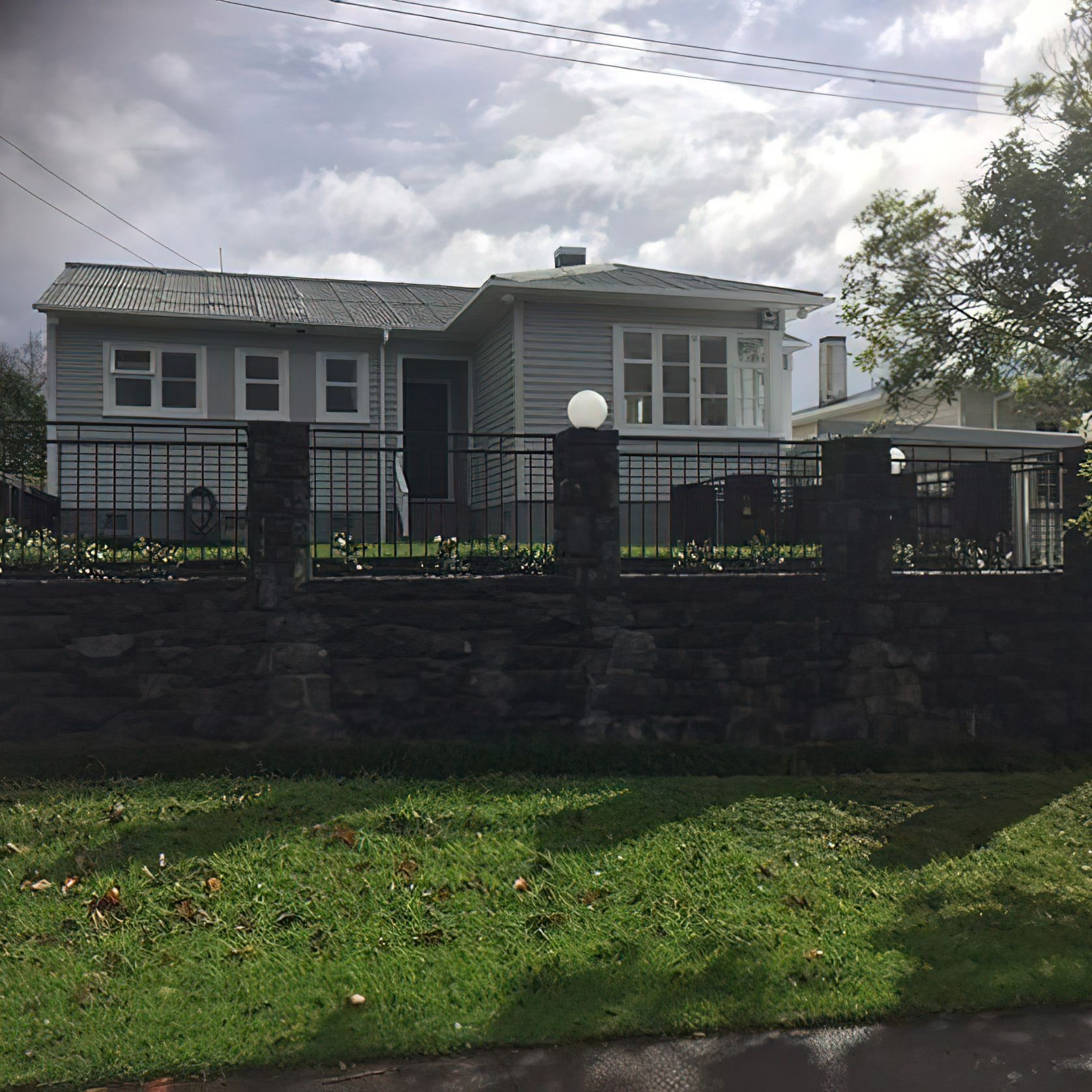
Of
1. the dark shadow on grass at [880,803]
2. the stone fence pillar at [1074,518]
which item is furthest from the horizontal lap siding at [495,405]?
the dark shadow on grass at [880,803]

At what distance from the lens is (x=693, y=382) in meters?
15.2

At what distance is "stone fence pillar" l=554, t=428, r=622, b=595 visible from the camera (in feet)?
25.5

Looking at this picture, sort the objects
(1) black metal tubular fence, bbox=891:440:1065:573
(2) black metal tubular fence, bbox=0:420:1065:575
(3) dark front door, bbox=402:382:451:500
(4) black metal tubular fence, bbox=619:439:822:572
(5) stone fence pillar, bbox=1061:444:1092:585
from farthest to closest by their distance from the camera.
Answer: (3) dark front door, bbox=402:382:451:500, (5) stone fence pillar, bbox=1061:444:1092:585, (1) black metal tubular fence, bbox=891:440:1065:573, (4) black metal tubular fence, bbox=619:439:822:572, (2) black metal tubular fence, bbox=0:420:1065:575

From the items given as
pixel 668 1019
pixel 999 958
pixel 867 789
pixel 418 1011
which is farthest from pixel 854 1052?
pixel 867 789

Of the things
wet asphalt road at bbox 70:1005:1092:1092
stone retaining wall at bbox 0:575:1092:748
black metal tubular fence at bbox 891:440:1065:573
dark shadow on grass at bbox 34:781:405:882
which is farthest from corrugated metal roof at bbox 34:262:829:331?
wet asphalt road at bbox 70:1005:1092:1092

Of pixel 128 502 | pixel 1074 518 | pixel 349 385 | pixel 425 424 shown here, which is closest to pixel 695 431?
pixel 425 424

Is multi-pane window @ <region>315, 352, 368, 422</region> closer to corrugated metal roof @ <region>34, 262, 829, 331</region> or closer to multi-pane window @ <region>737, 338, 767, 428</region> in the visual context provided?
corrugated metal roof @ <region>34, 262, 829, 331</region>

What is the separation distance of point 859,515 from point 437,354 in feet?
31.6

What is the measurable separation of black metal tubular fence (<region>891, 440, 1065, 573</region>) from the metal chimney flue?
30.9 ft

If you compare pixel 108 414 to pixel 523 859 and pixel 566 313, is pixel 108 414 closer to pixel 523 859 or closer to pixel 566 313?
pixel 566 313

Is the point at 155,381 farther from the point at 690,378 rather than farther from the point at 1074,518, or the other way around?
the point at 1074,518

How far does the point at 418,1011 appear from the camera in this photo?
14.0 feet

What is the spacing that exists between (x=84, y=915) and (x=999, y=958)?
14.4ft

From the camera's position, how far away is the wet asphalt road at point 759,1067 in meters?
3.81
